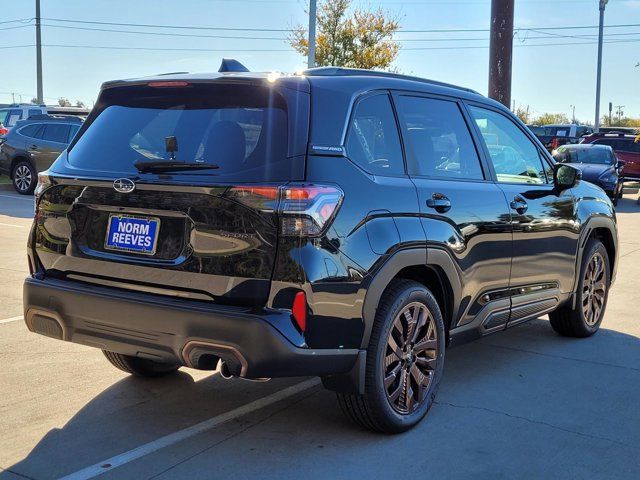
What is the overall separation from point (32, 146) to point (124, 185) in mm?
14683

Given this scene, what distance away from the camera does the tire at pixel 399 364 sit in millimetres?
4012

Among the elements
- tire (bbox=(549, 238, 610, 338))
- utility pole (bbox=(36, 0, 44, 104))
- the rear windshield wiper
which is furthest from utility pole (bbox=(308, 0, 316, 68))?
utility pole (bbox=(36, 0, 44, 104))

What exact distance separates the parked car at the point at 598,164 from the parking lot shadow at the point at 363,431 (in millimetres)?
14666

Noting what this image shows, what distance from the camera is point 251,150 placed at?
149 inches

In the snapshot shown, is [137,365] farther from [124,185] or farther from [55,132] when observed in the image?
[55,132]

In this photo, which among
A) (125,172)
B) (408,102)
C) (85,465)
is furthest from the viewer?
(408,102)

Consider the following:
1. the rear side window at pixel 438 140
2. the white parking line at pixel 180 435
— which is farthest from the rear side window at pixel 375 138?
the white parking line at pixel 180 435

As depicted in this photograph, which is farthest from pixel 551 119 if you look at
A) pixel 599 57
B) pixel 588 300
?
pixel 588 300

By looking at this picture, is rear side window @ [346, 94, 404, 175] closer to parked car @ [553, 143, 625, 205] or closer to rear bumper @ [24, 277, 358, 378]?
rear bumper @ [24, 277, 358, 378]

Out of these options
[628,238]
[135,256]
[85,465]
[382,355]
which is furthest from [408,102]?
[628,238]

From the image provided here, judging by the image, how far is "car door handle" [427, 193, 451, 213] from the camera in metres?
4.39

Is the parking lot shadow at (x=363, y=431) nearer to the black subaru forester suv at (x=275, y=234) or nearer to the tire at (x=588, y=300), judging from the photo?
the black subaru forester suv at (x=275, y=234)

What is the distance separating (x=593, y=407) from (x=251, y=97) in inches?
107

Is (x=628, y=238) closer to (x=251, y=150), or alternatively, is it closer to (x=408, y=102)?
(x=408, y=102)
